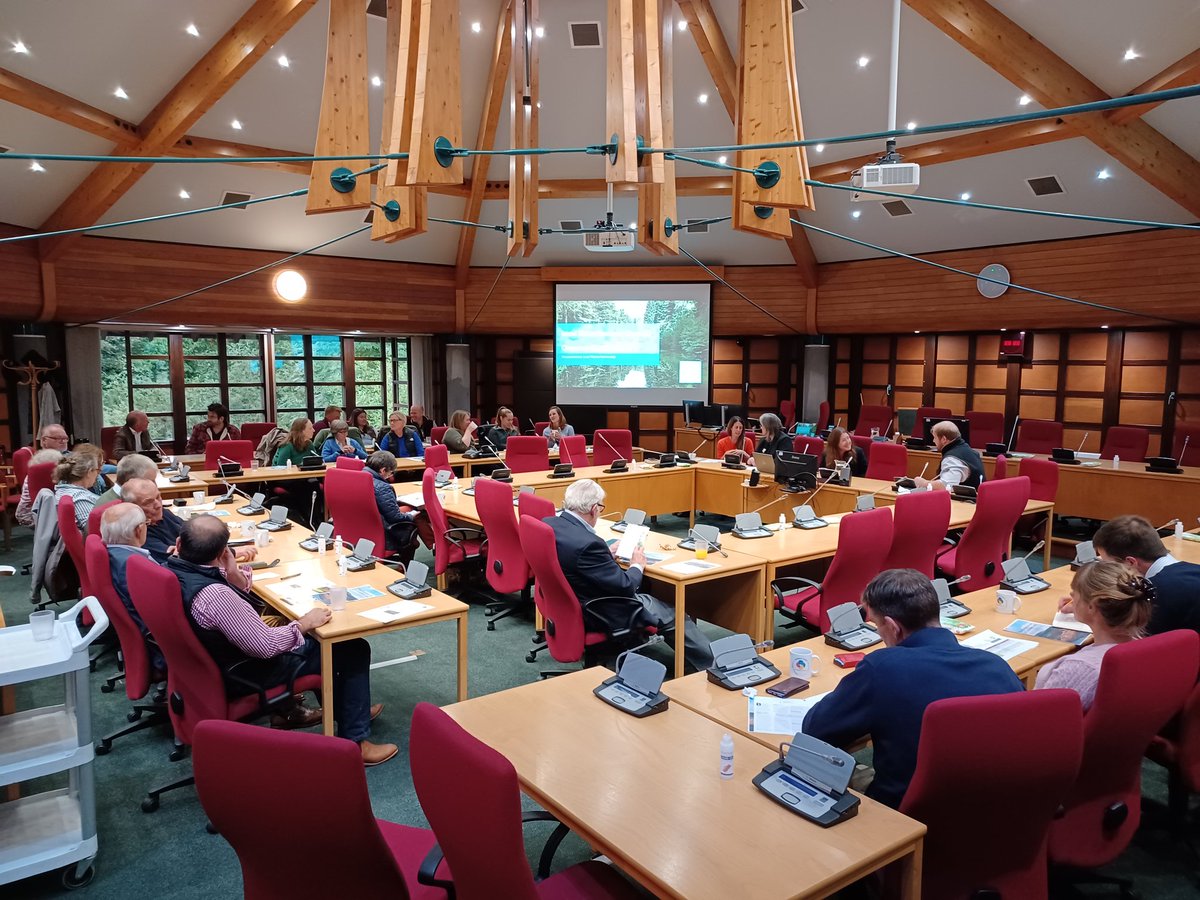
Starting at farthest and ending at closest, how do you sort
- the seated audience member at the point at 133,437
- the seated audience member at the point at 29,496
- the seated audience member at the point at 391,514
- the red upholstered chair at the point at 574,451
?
the red upholstered chair at the point at 574,451, the seated audience member at the point at 133,437, the seated audience member at the point at 29,496, the seated audience member at the point at 391,514

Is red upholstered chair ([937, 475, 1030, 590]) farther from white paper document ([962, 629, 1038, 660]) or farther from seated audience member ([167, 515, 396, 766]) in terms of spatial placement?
seated audience member ([167, 515, 396, 766])

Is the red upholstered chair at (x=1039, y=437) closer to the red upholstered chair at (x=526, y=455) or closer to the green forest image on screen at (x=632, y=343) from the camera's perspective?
the green forest image on screen at (x=632, y=343)

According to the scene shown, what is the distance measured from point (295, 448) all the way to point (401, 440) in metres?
1.51

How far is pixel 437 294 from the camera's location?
45.7 ft

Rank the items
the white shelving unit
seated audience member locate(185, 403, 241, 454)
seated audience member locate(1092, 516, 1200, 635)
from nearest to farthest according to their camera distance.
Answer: the white shelving unit
seated audience member locate(1092, 516, 1200, 635)
seated audience member locate(185, 403, 241, 454)

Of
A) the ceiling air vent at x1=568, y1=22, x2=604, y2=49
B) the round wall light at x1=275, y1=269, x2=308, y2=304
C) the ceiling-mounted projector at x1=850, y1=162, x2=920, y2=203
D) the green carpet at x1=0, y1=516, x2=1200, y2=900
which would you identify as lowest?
the green carpet at x1=0, y1=516, x2=1200, y2=900

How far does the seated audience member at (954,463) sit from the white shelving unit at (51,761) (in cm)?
629

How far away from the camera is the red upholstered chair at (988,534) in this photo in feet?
17.2

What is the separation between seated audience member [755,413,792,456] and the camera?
334 inches

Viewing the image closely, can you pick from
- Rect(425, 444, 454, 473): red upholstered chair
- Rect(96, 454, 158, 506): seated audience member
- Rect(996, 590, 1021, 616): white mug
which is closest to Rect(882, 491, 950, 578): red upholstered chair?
Rect(996, 590, 1021, 616): white mug

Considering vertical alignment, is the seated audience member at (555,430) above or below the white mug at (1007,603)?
above

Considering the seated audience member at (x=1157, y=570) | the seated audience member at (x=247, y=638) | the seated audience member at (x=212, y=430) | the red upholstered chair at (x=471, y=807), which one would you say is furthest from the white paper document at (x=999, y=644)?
the seated audience member at (x=212, y=430)

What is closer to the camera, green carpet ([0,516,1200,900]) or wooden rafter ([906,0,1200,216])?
green carpet ([0,516,1200,900])

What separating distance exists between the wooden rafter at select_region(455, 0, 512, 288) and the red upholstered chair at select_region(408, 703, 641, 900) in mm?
9063
